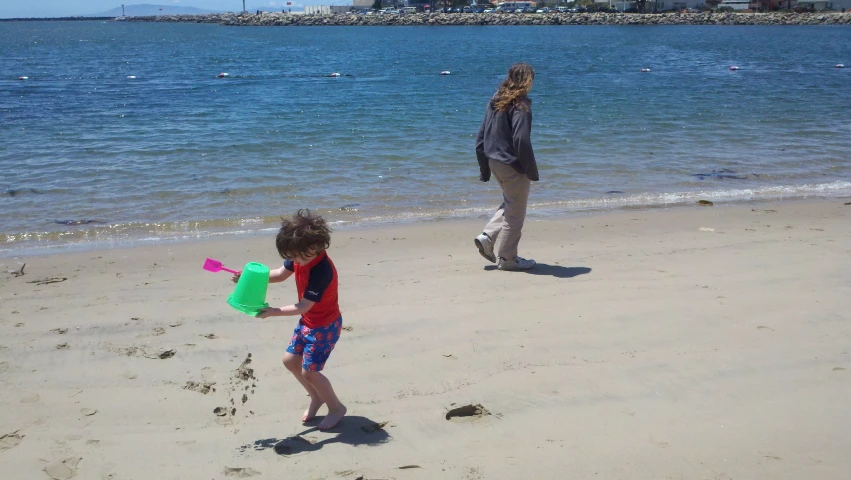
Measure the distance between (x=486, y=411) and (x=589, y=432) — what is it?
0.51 metres

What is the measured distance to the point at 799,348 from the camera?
168 inches

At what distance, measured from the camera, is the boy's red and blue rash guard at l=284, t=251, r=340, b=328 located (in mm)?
Result: 3385

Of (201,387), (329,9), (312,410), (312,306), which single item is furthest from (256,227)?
(329,9)

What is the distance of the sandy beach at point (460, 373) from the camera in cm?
332

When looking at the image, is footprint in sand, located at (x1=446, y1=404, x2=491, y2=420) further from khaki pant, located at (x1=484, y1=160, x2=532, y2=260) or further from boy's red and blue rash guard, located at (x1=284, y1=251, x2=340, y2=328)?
khaki pant, located at (x1=484, y1=160, x2=532, y2=260)

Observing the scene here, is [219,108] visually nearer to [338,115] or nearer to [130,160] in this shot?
[338,115]

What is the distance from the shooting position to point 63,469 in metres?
3.26

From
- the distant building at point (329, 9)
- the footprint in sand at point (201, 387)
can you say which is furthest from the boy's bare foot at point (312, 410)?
the distant building at point (329, 9)

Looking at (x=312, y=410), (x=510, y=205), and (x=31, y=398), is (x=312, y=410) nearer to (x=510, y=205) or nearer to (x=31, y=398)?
(x=31, y=398)

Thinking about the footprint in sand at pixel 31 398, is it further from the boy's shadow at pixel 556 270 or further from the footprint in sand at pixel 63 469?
the boy's shadow at pixel 556 270

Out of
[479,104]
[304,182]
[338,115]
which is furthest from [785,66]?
[304,182]

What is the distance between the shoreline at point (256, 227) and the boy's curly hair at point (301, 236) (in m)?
4.47

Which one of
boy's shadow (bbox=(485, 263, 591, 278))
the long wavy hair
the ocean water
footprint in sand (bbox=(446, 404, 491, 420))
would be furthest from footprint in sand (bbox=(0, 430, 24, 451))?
the ocean water

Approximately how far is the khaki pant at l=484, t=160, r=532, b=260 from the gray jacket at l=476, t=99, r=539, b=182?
0.08 m
